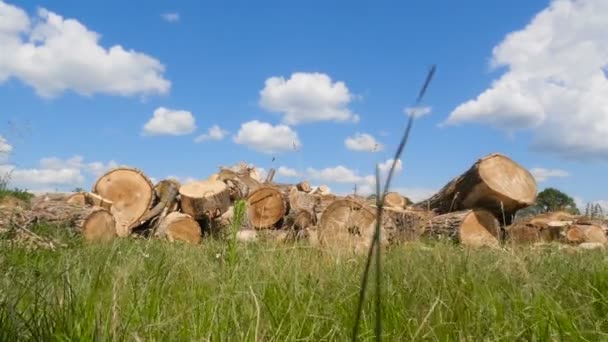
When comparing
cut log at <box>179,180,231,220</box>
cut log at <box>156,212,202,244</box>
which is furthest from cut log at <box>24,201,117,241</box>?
cut log at <box>179,180,231,220</box>

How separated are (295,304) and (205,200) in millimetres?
6639

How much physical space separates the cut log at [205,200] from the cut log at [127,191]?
2.34 feet

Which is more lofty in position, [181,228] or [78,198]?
[78,198]

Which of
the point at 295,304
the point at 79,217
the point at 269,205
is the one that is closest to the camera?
the point at 295,304

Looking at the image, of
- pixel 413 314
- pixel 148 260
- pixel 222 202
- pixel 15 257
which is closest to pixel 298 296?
pixel 413 314

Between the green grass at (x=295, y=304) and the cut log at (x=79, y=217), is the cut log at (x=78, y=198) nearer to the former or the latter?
the cut log at (x=79, y=217)

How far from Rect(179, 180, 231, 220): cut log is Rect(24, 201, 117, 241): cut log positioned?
4.55 feet

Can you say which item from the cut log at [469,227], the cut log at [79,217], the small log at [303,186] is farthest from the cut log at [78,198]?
the cut log at [469,227]

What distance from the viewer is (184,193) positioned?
9.25 metres

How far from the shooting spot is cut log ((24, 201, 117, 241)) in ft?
24.2

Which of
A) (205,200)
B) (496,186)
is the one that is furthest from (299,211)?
(496,186)

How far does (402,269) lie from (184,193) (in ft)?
21.3

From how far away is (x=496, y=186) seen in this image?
8359 mm

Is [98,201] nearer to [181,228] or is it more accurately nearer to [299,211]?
[181,228]
